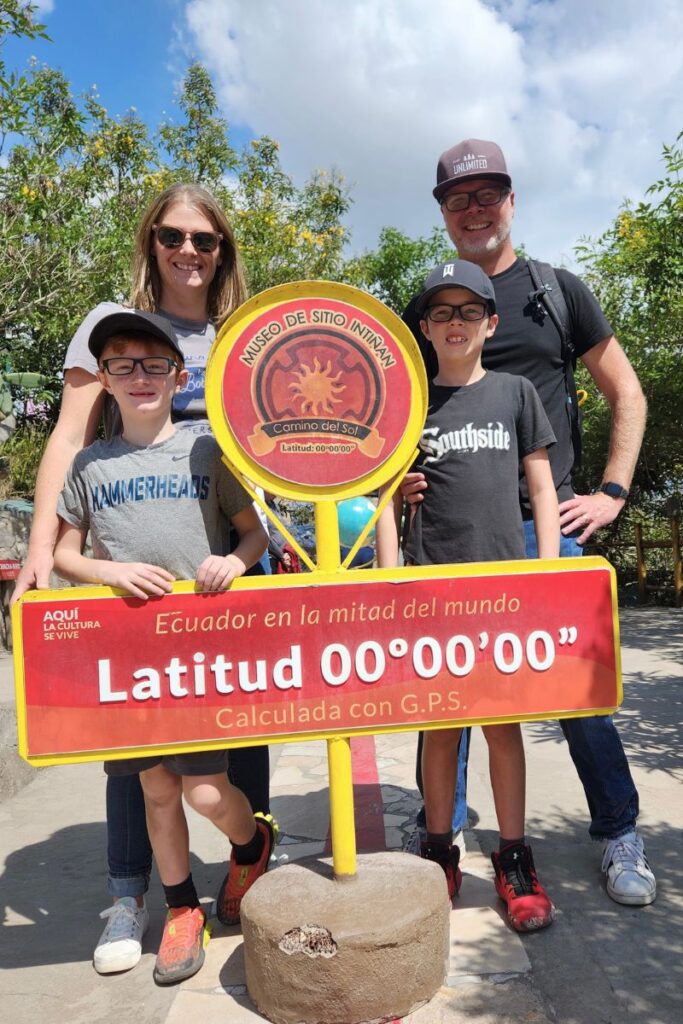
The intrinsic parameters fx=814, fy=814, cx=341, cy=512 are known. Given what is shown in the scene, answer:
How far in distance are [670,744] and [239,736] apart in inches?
120

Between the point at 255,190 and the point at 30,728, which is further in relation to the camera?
the point at 255,190

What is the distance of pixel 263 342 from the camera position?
212 cm

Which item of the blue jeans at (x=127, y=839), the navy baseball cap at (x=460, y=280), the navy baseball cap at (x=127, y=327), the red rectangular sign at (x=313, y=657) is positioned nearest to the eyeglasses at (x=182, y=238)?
the navy baseball cap at (x=127, y=327)

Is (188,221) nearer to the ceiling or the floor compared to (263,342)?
nearer to the ceiling

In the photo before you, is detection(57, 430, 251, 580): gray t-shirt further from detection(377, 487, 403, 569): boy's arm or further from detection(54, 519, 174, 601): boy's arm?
detection(377, 487, 403, 569): boy's arm

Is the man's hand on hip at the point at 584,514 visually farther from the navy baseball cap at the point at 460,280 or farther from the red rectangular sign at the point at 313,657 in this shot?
the navy baseball cap at the point at 460,280

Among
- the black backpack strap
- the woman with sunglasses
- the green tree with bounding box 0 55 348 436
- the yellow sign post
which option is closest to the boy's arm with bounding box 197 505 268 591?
the yellow sign post

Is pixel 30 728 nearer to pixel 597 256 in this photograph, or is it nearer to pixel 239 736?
pixel 239 736

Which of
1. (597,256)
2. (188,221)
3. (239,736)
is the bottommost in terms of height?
(239,736)

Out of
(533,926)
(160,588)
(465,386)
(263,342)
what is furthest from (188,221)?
(533,926)

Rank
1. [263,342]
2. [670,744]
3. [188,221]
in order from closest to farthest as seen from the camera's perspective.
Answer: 1. [263,342]
2. [188,221]
3. [670,744]

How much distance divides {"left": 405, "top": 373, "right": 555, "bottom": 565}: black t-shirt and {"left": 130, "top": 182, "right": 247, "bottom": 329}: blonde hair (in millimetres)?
750

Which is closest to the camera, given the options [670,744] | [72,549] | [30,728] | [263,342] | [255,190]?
[30,728]

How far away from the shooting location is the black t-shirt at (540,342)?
269 centimetres
